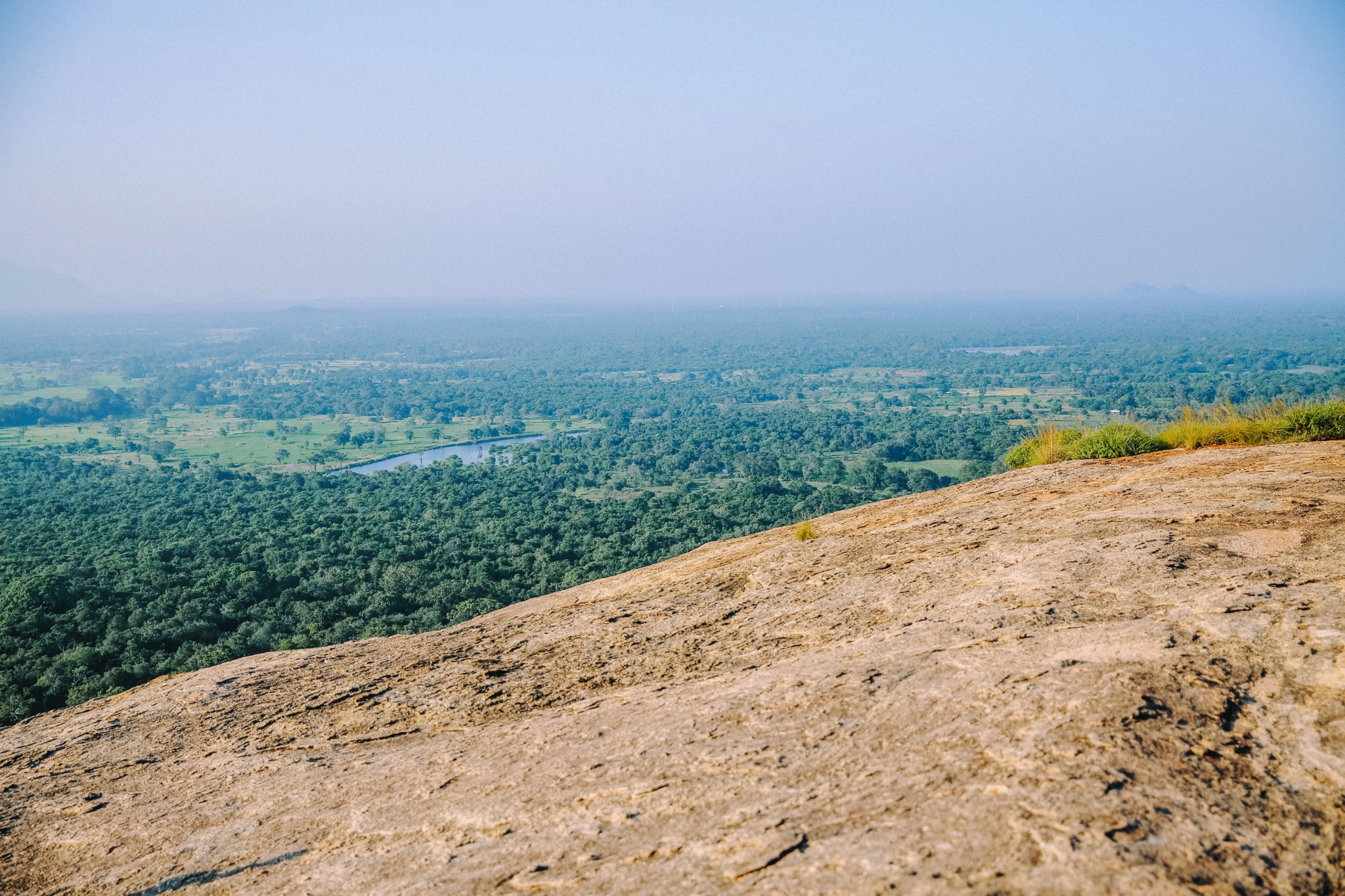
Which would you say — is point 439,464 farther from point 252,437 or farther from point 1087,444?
point 1087,444

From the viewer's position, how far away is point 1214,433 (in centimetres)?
986

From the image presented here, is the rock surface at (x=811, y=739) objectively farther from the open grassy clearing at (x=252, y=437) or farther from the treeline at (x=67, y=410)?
the treeline at (x=67, y=410)

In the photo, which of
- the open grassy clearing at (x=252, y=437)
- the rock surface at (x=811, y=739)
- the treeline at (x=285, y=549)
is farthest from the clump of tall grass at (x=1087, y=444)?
the open grassy clearing at (x=252, y=437)

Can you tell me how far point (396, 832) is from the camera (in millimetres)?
3852

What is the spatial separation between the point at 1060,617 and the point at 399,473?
2186 inches

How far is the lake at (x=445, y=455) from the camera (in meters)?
64.9

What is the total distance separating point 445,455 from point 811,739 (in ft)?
234

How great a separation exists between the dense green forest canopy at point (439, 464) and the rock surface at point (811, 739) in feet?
23.8

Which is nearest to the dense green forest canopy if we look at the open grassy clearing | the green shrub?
the open grassy clearing

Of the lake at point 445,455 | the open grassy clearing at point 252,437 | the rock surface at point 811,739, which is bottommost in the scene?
the lake at point 445,455

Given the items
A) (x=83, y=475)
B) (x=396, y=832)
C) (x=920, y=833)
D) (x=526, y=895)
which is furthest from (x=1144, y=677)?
(x=83, y=475)

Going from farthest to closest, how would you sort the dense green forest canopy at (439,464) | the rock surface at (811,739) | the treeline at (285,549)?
the dense green forest canopy at (439,464) → the treeline at (285,549) → the rock surface at (811,739)

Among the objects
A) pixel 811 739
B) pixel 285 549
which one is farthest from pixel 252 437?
pixel 811 739

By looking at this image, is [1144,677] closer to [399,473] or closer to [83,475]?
[399,473]
